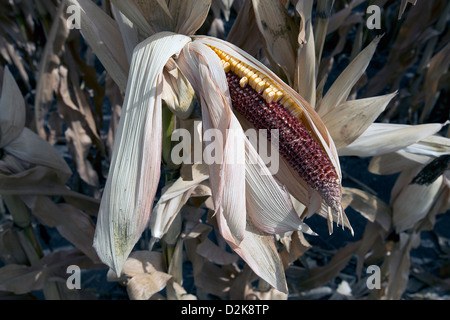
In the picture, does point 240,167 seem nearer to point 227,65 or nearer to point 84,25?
point 227,65

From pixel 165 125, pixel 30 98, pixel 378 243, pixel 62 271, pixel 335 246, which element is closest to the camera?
pixel 165 125

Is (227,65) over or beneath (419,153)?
over

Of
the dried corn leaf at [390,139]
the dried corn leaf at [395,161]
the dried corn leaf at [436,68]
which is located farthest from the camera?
the dried corn leaf at [436,68]

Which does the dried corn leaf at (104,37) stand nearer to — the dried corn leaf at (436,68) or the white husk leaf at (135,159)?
the white husk leaf at (135,159)

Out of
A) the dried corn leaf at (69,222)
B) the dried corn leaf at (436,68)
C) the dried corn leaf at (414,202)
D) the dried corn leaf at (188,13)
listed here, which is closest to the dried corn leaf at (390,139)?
the dried corn leaf at (414,202)

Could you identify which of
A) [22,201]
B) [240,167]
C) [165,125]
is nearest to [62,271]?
[22,201]

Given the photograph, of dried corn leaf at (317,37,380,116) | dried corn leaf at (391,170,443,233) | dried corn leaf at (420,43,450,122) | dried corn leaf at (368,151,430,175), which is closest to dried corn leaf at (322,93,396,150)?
dried corn leaf at (317,37,380,116)

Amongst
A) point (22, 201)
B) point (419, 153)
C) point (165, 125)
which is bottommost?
point (22, 201)

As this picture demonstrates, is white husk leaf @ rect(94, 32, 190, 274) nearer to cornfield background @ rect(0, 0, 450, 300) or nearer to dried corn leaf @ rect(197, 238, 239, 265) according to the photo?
cornfield background @ rect(0, 0, 450, 300)

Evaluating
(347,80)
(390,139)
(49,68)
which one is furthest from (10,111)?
(390,139)
